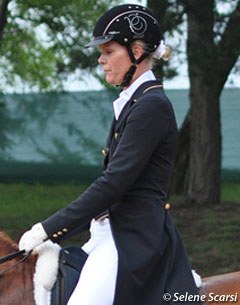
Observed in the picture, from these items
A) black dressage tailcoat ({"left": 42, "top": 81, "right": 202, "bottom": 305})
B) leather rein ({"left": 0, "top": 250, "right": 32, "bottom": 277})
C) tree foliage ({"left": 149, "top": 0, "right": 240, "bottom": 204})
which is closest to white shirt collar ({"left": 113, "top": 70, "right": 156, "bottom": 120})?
black dressage tailcoat ({"left": 42, "top": 81, "right": 202, "bottom": 305})

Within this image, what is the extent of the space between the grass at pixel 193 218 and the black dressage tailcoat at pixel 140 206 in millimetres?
6292

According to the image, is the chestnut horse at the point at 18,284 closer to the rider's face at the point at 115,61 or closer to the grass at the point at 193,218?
the rider's face at the point at 115,61

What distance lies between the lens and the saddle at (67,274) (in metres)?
A: 3.97

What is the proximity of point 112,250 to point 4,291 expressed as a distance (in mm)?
578

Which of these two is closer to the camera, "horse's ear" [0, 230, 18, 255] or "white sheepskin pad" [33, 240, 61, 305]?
"white sheepskin pad" [33, 240, 61, 305]

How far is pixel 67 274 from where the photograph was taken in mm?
4012

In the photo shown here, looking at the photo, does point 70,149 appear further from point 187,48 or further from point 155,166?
point 155,166

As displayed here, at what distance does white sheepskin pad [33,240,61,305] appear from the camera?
3970 millimetres

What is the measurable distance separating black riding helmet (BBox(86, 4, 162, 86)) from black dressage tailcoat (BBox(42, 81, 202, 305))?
6.5 inches

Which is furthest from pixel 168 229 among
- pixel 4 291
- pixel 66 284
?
pixel 4 291

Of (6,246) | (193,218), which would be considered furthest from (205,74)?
(6,246)

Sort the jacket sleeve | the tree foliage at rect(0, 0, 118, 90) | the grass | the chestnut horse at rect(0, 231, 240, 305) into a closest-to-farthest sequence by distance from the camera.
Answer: the jacket sleeve
the chestnut horse at rect(0, 231, 240, 305)
the grass
the tree foliage at rect(0, 0, 118, 90)

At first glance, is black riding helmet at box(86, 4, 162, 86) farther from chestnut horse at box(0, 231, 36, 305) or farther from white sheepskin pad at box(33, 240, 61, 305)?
chestnut horse at box(0, 231, 36, 305)

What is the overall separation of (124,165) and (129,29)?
612 millimetres
